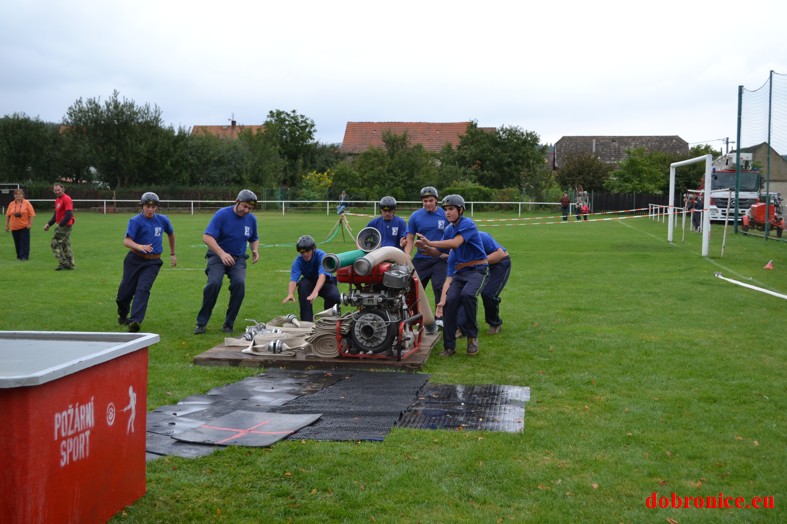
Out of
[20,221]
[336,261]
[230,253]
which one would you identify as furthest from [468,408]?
[20,221]

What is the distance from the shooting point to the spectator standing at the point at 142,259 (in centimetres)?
1112

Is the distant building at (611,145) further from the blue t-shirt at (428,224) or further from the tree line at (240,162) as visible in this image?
the blue t-shirt at (428,224)

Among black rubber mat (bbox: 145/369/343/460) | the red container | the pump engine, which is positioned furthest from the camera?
the pump engine

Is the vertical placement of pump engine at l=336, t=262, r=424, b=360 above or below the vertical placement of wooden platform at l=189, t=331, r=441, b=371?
above

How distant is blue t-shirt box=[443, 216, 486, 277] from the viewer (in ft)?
32.0

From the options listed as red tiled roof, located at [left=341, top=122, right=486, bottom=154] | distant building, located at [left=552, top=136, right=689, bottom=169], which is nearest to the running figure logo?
red tiled roof, located at [left=341, top=122, right=486, bottom=154]

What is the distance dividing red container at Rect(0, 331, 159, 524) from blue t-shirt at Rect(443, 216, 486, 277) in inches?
210

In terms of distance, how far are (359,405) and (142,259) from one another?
5199 millimetres

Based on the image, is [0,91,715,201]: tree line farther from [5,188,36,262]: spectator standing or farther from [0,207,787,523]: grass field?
[0,207,787,523]: grass field

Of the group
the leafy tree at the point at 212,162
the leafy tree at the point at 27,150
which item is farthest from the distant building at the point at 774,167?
the leafy tree at the point at 27,150

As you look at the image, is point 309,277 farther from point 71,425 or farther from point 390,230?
point 71,425

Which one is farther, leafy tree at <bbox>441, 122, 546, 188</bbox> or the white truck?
leafy tree at <bbox>441, 122, 546, 188</bbox>

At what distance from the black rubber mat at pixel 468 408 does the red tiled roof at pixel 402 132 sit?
80.3 m

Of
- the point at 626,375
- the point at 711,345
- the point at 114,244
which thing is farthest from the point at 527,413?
the point at 114,244
